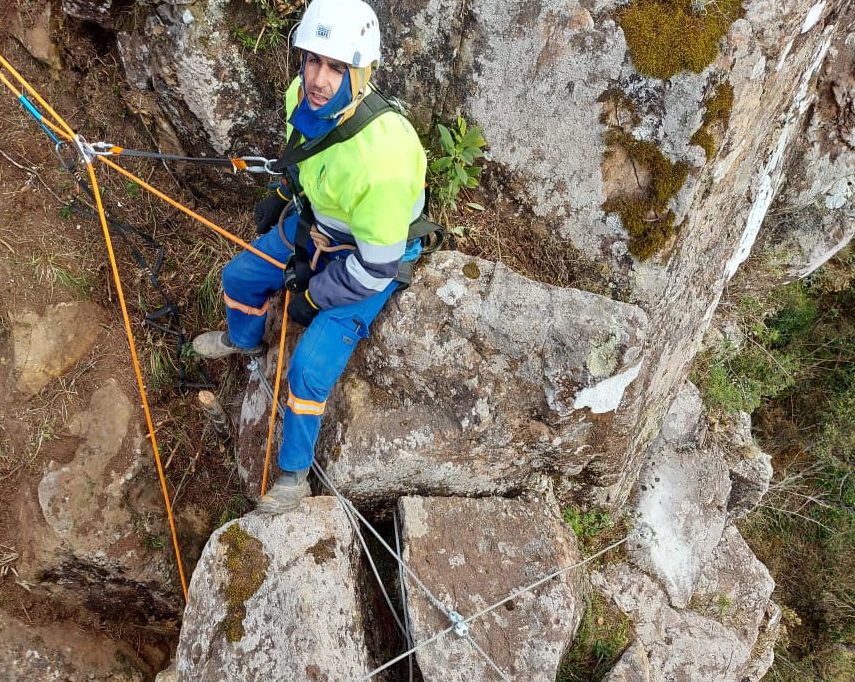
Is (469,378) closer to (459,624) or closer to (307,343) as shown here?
(307,343)

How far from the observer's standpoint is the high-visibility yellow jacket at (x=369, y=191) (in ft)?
10.7

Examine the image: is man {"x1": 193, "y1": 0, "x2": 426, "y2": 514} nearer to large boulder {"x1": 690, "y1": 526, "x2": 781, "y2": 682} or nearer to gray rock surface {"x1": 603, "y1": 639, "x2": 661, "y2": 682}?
gray rock surface {"x1": 603, "y1": 639, "x2": 661, "y2": 682}

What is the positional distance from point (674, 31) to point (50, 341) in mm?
5250

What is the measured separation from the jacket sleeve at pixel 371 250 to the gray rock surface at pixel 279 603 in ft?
4.92

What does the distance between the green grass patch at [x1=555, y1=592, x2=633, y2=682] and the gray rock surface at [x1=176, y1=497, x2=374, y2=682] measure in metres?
1.72

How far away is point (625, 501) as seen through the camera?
553cm

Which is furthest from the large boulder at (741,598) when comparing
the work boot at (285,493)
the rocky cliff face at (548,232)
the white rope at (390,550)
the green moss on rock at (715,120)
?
the green moss on rock at (715,120)

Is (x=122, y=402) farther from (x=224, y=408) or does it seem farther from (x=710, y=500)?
(x=710, y=500)

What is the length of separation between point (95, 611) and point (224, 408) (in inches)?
76.4

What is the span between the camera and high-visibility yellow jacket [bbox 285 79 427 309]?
10.7 ft

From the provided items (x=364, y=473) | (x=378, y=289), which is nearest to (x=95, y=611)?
(x=364, y=473)

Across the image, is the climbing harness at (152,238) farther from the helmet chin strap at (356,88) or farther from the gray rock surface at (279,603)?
the gray rock surface at (279,603)

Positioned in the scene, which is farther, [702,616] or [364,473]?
[702,616]

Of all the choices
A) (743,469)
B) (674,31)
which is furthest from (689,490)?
(674,31)
